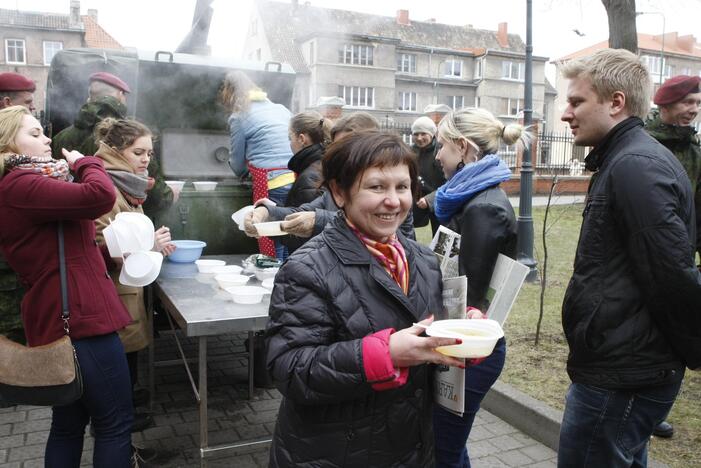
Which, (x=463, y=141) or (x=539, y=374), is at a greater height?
(x=463, y=141)

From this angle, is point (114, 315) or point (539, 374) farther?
point (539, 374)

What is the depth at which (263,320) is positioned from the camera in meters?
2.84

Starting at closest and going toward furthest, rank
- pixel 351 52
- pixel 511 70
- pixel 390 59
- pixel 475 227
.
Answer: pixel 475 227
pixel 351 52
pixel 390 59
pixel 511 70

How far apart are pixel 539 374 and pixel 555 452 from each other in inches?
36.5

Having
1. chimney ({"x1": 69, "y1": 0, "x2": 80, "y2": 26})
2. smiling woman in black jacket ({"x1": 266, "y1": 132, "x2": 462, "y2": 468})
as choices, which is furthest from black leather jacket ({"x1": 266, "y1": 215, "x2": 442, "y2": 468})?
chimney ({"x1": 69, "y1": 0, "x2": 80, "y2": 26})

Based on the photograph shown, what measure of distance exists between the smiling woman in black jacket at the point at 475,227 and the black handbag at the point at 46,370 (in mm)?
1503

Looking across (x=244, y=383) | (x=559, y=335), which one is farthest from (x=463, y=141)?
(x=559, y=335)

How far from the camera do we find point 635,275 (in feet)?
6.10

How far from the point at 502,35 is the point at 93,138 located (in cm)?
4487

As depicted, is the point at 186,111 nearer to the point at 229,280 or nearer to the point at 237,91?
the point at 237,91

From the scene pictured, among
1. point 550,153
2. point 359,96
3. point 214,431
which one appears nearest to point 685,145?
point 214,431

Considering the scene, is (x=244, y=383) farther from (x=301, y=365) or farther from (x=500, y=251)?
(x=301, y=365)

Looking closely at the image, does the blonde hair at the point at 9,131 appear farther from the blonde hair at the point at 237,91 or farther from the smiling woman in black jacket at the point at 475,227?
the blonde hair at the point at 237,91

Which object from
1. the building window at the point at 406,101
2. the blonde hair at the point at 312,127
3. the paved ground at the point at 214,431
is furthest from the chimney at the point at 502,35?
the paved ground at the point at 214,431
